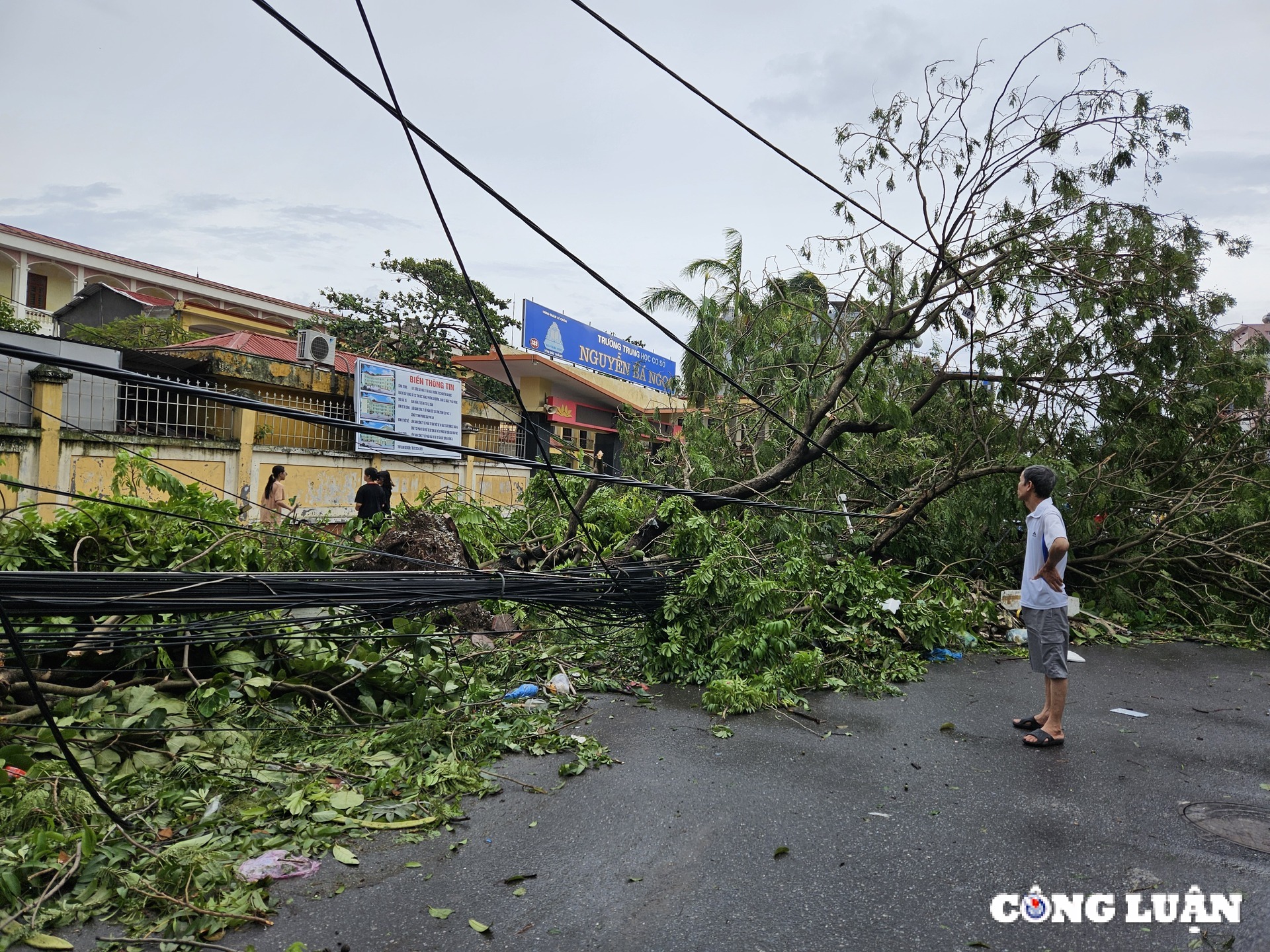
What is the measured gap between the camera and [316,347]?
14.2 m

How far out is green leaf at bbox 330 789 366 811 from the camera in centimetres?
329

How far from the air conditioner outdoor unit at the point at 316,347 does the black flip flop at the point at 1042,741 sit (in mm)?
12909

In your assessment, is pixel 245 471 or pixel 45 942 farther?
pixel 245 471

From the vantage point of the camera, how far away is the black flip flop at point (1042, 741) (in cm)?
425

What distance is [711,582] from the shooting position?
5.59 metres

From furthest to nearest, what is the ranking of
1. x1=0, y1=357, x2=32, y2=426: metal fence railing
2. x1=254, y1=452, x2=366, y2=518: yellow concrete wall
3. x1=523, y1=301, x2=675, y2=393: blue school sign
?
x1=523, y1=301, x2=675, y2=393: blue school sign, x1=254, y1=452, x2=366, y2=518: yellow concrete wall, x1=0, y1=357, x2=32, y2=426: metal fence railing

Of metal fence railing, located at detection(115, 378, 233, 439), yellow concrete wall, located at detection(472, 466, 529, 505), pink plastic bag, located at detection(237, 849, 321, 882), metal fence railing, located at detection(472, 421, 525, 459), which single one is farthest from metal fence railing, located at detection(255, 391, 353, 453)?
pink plastic bag, located at detection(237, 849, 321, 882)

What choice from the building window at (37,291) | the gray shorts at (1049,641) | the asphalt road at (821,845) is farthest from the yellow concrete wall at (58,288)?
the gray shorts at (1049,641)

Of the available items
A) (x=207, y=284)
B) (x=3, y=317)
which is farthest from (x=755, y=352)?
(x=207, y=284)

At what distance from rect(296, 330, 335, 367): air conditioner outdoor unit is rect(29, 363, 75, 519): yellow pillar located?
5154 millimetres

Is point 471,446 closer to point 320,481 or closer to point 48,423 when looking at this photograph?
point 320,481

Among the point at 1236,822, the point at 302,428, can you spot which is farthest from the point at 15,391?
the point at 1236,822

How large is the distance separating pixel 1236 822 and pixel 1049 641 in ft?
4.02

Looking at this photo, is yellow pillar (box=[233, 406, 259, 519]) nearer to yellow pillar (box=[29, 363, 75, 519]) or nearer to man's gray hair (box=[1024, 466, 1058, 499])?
yellow pillar (box=[29, 363, 75, 519])
